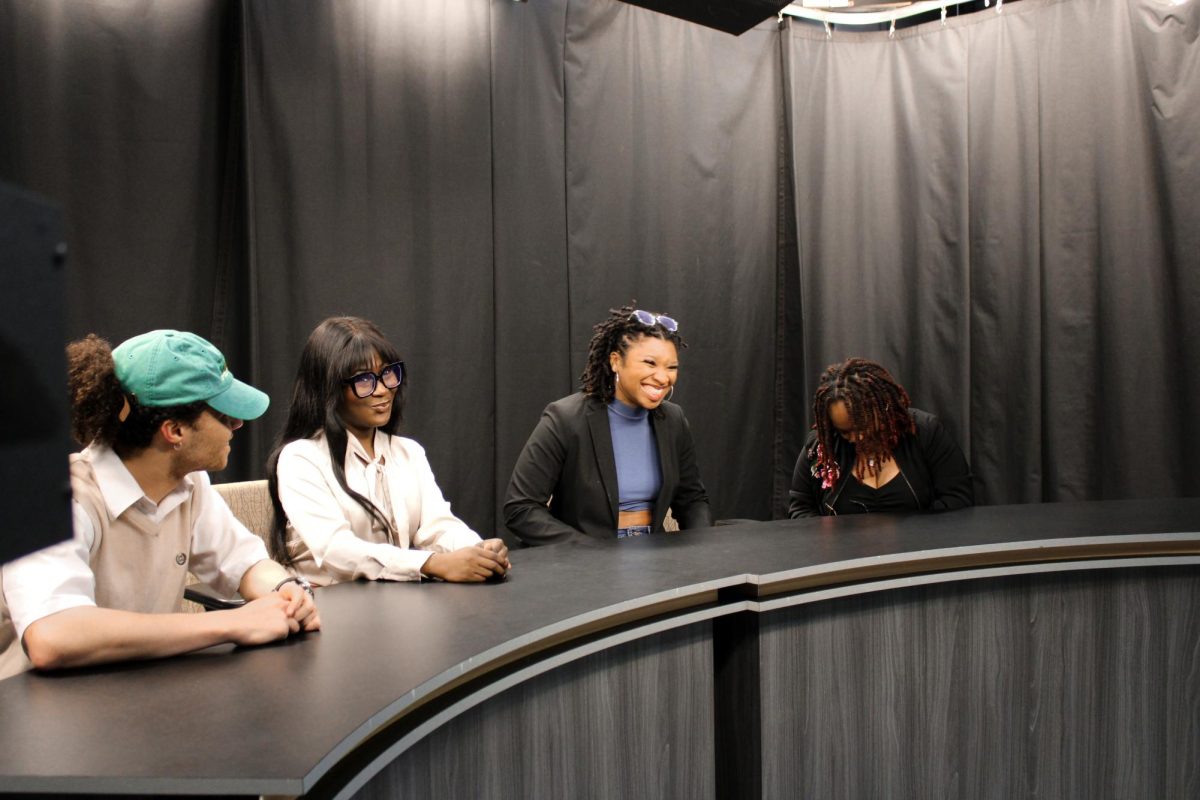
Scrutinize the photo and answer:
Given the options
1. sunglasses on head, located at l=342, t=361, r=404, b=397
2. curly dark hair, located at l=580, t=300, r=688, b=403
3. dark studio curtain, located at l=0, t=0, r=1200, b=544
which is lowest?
sunglasses on head, located at l=342, t=361, r=404, b=397

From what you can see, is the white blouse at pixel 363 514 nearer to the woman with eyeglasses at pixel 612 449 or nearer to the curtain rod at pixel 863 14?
the woman with eyeglasses at pixel 612 449

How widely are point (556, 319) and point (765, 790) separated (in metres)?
2.22

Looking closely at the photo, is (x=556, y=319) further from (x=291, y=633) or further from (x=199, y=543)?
(x=291, y=633)

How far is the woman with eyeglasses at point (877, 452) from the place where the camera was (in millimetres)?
2998

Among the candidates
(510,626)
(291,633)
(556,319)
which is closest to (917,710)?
(510,626)

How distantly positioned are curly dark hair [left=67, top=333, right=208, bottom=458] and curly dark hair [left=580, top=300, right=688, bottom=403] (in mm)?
1446

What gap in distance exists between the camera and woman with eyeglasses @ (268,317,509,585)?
207 cm

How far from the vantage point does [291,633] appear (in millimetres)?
1496

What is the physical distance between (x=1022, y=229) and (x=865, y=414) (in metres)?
1.54

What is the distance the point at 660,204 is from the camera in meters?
4.09

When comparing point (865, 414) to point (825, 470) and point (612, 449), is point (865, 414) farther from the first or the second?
point (612, 449)

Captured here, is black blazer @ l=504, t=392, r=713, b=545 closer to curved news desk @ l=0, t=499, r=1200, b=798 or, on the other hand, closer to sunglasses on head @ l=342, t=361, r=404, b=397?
curved news desk @ l=0, t=499, r=1200, b=798

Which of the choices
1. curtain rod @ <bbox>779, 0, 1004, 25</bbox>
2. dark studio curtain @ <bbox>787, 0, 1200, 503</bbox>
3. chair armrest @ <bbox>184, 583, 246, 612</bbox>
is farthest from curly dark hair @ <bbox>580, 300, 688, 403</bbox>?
A: curtain rod @ <bbox>779, 0, 1004, 25</bbox>

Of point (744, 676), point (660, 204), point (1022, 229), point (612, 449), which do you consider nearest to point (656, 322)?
point (612, 449)
